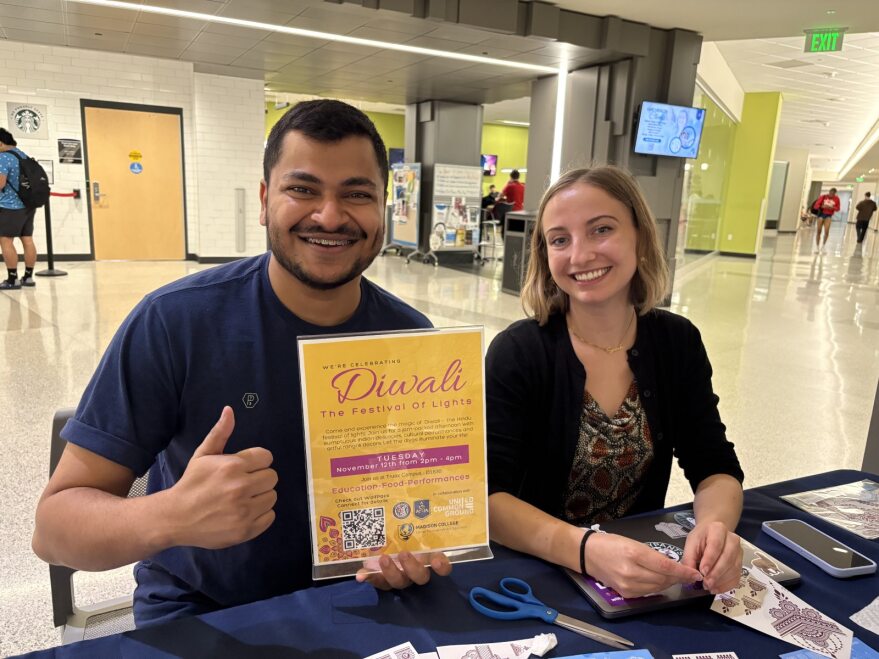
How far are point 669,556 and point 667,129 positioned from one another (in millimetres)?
6883

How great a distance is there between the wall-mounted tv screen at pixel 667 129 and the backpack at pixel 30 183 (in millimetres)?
6566

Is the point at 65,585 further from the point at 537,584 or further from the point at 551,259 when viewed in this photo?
the point at 551,259

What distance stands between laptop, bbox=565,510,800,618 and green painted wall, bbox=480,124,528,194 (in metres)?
18.1

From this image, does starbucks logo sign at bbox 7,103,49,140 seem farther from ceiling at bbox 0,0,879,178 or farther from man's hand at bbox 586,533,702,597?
man's hand at bbox 586,533,702,597

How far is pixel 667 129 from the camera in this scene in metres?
6.88

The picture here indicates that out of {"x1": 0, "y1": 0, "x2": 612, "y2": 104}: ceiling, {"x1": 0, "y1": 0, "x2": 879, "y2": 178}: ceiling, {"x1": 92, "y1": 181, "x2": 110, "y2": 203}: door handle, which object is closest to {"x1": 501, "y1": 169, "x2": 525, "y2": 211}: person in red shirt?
{"x1": 0, "y1": 0, "x2": 879, "y2": 178}: ceiling

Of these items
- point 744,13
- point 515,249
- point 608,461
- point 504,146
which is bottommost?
point 515,249

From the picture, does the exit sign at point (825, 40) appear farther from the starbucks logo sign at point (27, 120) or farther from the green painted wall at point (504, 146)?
the green painted wall at point (504, 146)

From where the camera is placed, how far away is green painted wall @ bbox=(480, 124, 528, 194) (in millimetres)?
18531

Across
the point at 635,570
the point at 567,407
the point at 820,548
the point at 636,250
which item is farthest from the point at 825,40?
the point at 635,570

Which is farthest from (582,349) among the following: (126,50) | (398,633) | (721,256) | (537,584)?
(721,256)

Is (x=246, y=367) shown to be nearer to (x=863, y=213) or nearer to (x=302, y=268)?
(x=302, y=268)

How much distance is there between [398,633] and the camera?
29.4 inches

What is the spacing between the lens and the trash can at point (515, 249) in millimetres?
7480
